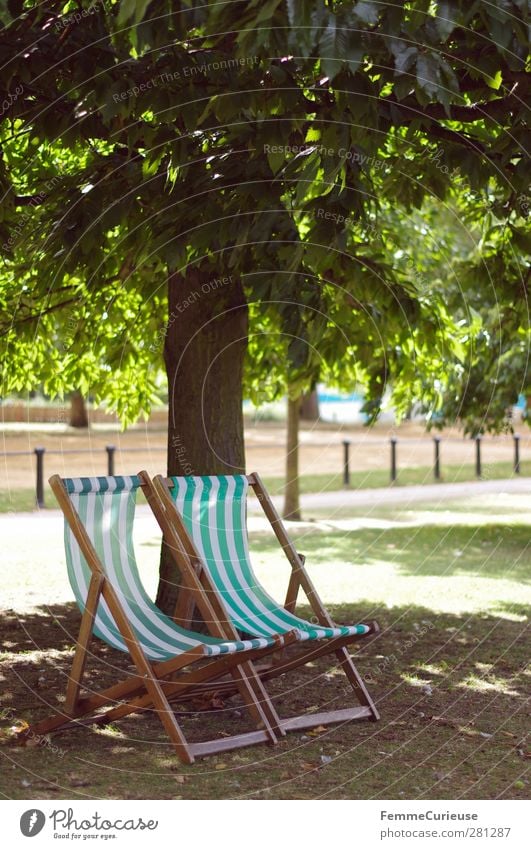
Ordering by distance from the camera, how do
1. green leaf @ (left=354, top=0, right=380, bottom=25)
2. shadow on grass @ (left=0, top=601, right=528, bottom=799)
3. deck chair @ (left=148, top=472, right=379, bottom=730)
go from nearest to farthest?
green leaf @ (left=354, top=0, right=380, bottom=25) → shadow on grass @ (left=0, top=601, right=528, bottom=799) → deck chair @ (left=148, top=472, right=379, bottom=730)

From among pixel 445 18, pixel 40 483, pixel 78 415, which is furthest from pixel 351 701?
pixel 78 415

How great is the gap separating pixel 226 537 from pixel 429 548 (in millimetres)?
6639

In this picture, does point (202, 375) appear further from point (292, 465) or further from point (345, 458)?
point (345, 458)

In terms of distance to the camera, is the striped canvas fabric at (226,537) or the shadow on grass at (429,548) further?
the shadow on grass at (429,548)

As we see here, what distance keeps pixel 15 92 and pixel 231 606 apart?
285 centimetres

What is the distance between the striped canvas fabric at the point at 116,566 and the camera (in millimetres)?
5301

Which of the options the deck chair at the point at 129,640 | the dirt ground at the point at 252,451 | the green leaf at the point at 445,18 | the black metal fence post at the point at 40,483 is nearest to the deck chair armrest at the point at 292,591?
the deck chair at the point at 129,640

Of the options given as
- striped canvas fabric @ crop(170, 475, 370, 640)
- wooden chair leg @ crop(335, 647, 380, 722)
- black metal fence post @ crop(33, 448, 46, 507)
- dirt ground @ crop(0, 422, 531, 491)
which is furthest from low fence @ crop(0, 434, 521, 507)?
wooden chair leg @ crop(335, 647, 380, 722)

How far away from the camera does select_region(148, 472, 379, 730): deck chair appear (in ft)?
17.9

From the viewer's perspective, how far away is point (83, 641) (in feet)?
16.8

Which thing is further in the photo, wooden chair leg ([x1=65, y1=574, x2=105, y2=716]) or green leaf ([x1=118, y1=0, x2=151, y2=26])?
wooden chair leg ([x1=65, y1=574, x2=105, y2=716])

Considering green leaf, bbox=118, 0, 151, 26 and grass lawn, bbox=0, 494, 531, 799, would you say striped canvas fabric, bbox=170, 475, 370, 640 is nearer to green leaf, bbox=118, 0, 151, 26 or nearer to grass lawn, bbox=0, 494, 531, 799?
grass lawn, bbox=0, 494, 531, 799

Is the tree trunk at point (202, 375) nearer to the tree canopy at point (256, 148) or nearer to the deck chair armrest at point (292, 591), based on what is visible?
the tree canopy at point (256, 148)
